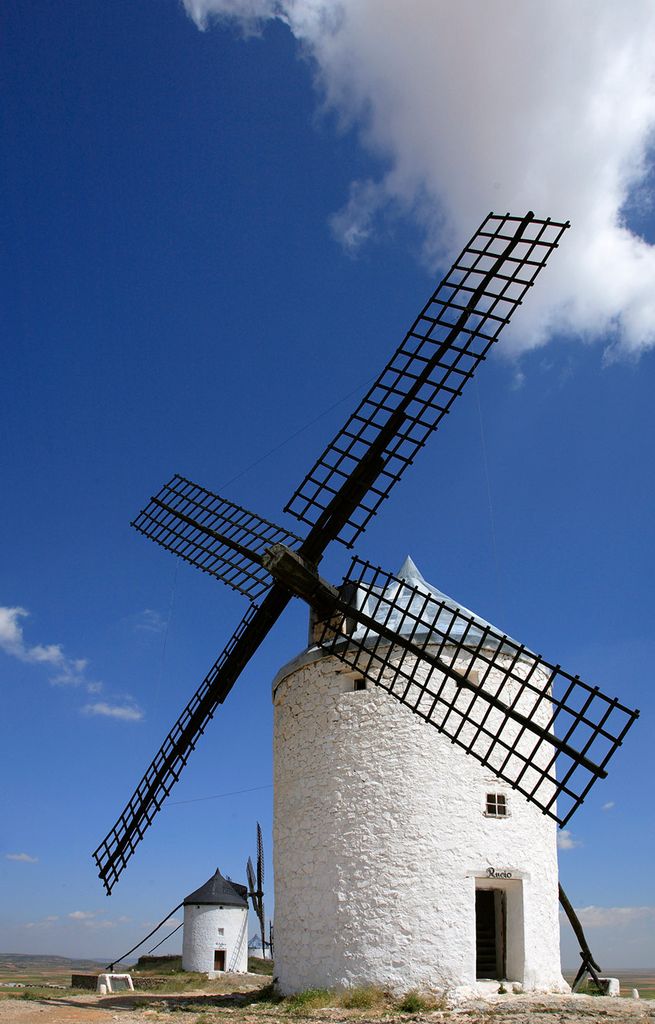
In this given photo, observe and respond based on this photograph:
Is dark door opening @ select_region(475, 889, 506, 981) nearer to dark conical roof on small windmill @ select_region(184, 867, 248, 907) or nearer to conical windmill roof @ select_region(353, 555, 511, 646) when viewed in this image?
conical windmill roof @ select_region(353, 555, 511, 646)

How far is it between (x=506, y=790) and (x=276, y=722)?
4194 millimetres

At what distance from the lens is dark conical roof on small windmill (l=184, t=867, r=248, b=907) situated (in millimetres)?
26859

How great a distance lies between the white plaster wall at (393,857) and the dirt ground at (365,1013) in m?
0.77

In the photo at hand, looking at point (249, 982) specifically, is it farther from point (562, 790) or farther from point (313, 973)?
point (562, 790)

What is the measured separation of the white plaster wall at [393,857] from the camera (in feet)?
40.2

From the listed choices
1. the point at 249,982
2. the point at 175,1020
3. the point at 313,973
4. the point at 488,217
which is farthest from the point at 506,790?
the point at 249,982

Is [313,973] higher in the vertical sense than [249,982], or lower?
lower

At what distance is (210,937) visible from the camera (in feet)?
86.6

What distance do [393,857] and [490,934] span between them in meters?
3.10

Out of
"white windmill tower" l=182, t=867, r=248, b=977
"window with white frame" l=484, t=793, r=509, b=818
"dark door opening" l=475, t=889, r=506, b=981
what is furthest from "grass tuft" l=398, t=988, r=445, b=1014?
"white windmill tower" l=182, t=867, r=248, b=977

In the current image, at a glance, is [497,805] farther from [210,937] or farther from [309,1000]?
[210,937]

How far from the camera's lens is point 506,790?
1312 centimetres

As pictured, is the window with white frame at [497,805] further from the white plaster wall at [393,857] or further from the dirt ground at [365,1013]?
the dirt ground at [365,1013]

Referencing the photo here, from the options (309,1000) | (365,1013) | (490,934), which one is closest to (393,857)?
(365,1013)
